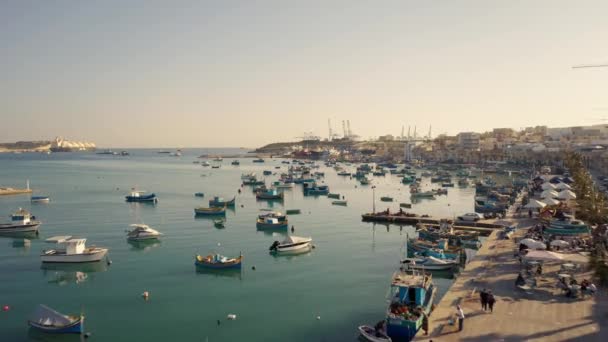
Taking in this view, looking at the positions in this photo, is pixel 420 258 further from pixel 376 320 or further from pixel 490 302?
pixel 490 302

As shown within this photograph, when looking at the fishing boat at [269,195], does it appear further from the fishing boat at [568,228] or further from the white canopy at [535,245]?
the white canopy at [535,245]

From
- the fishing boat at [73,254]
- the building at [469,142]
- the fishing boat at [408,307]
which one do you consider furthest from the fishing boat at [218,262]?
the building at [469,142]

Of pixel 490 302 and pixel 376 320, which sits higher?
pixel 490 302

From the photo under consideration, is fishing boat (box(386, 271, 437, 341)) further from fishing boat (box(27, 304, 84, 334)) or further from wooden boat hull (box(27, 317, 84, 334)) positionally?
fishing boat (box(27, 304, 84, 334))

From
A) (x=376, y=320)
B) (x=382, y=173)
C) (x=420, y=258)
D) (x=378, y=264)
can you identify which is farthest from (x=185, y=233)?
(x=382, y=173)

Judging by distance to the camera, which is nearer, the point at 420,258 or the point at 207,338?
the point at 207,338

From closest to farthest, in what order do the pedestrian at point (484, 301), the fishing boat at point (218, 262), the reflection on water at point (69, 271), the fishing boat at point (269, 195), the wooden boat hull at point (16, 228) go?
the pedestrian at point (484, 301)
the reflection on water at point (69, 271)
the fishing boat at point (218, 262)
the wooden boat hull at point (16, 228)
the fishing boat at point (269, 195)

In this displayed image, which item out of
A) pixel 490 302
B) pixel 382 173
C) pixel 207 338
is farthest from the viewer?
pixel 382 173

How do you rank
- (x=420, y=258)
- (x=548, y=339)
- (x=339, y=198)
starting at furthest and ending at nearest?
(x=339, y=198), (x=420, y=258), (x=548, y=339)
